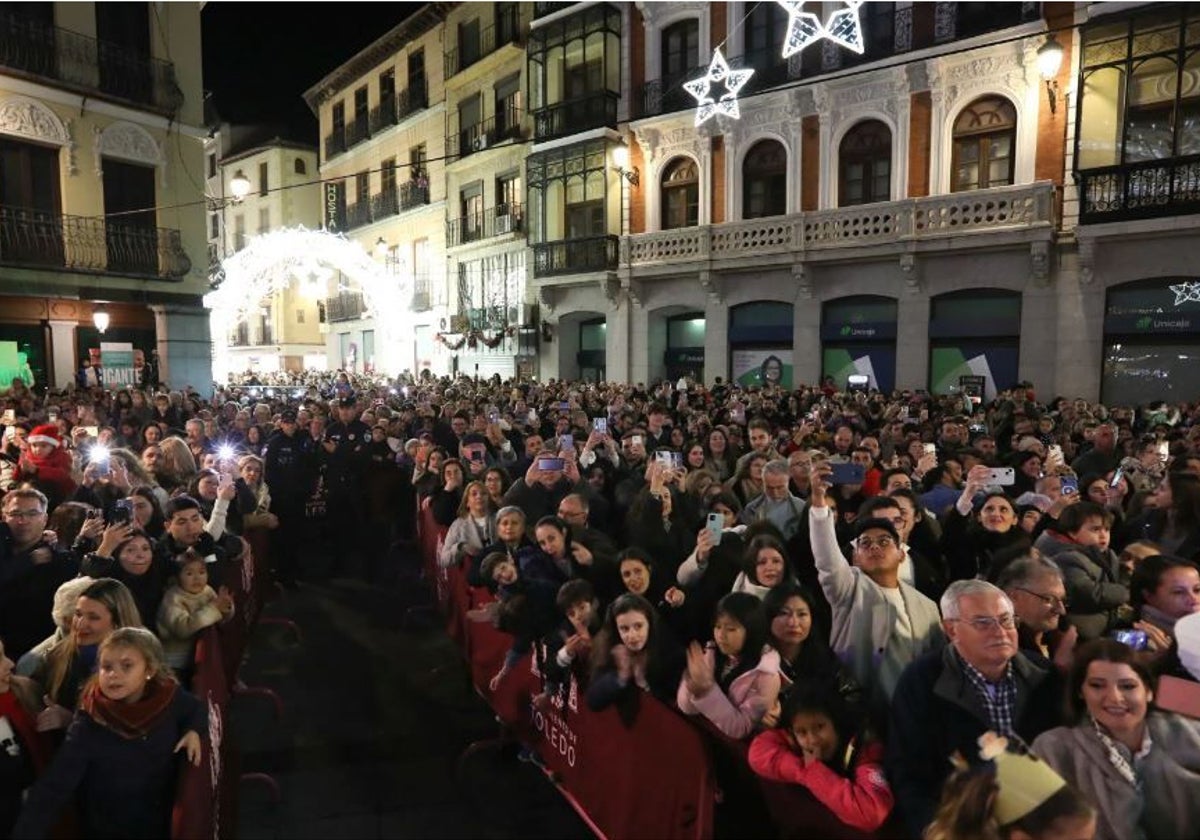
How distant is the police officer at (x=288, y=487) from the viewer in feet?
30.0

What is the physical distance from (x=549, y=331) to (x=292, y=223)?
2681 centimetres

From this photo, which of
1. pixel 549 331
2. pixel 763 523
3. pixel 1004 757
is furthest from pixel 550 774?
pixel 549 331

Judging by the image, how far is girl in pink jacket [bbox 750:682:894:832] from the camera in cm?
291

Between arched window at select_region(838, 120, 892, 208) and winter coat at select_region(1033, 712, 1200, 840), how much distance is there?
19161mm

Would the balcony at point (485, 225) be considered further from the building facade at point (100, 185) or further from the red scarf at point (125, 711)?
the red scarf at point (125, 711)

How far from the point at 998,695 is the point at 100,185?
845 inches

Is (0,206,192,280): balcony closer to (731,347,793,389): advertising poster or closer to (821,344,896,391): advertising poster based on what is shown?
(731,347,793,389): advertising poster

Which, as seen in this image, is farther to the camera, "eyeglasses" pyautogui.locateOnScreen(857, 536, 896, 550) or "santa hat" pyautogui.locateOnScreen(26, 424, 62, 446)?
"santa hat" pyautogui.locateOnScreen(26, 424, 62, 446)

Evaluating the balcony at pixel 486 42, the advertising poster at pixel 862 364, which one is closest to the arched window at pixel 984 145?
the advertising poster at pixel 862 364

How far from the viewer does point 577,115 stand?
2467 centimetres

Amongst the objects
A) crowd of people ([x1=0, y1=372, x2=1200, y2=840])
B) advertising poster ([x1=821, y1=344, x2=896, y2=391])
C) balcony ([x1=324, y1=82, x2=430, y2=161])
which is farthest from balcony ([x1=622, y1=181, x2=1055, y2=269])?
balcony ([x1=324, y1=82, x2=430, y2=161])

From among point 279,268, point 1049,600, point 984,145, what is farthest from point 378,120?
point 1049,600

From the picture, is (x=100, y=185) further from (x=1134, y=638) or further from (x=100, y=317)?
(x=1134, y=638)

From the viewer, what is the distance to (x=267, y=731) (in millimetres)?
5695
